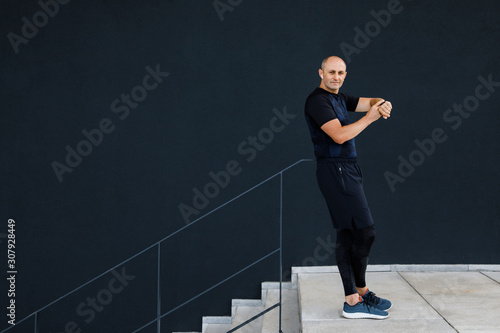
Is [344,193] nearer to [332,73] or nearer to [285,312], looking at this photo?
[332,73]

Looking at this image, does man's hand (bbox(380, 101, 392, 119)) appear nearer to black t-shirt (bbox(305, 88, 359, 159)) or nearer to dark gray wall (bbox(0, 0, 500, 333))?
black t-shirt (bbox(305, 88, 359, 159))

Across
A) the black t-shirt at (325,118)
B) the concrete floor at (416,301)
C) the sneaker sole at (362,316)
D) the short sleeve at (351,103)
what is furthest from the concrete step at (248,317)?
the short sleeve at (351,103)

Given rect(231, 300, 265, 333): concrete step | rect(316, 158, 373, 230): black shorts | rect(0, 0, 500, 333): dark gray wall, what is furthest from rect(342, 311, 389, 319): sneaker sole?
rect(0, 0, 500, 333): dark gray wall

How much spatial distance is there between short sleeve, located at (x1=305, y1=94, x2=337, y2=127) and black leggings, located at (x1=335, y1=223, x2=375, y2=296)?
447 millimetres

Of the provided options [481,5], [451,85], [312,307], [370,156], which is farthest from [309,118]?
[481,5]

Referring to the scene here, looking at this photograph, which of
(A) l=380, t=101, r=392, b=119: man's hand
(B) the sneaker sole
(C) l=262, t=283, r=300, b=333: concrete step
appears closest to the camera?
(A) l=380, t=101, r=392, b=119: man's hand

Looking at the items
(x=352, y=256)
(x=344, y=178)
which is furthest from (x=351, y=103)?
(x=352, y=256)

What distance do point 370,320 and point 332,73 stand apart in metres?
1.01

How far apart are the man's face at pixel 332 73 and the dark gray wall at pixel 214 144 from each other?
1188mm

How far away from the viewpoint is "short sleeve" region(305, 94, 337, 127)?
187cm

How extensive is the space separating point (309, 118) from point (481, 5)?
189 centimetres

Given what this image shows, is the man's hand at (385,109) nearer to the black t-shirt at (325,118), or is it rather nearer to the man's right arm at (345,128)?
the man's right arm at (345,128)

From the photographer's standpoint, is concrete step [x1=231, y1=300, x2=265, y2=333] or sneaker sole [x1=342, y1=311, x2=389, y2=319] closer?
sneaker sole [x1=342, y1=311, x2=389, y2=319]

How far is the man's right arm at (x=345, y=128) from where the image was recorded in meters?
1.84
